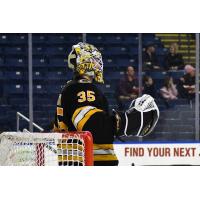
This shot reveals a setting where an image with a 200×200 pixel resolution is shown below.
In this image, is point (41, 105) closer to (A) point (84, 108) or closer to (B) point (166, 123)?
(B) point (166, 123)

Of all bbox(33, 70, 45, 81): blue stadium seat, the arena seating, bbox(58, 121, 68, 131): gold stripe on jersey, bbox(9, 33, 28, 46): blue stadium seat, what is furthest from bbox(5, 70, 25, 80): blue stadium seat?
bbox(58, 121, 68, 131): gold stripe on jersey

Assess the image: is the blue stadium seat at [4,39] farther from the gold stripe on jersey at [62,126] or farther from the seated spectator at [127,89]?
the gold stripe on jersey at [62,126]

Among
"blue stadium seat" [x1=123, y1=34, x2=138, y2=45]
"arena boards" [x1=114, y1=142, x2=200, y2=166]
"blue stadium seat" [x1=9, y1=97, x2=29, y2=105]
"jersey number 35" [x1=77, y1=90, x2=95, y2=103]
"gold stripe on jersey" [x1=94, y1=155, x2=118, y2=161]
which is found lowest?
"arena boards" [x1=114, y1=142, x2=200, y2=166]

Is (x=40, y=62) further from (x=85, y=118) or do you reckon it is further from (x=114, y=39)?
(x=85, y=118)

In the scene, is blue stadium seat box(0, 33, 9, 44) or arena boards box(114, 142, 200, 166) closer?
arena boards box(114, 142, 200, 166)

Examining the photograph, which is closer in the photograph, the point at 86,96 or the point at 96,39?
the point at 86,96

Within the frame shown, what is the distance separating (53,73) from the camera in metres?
8.39

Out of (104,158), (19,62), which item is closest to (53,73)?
(19,62)

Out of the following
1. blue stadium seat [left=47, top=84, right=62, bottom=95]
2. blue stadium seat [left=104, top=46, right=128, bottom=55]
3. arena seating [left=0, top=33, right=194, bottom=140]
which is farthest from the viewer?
blue stadium seat [left=104, top=46, right=128, bottom=55]

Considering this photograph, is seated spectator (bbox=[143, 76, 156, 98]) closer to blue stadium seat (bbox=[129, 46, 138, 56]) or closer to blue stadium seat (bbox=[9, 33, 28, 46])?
blue stadium seat (bbox=[129, 46, 138, 56])

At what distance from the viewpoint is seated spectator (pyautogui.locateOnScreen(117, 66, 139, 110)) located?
8164mm

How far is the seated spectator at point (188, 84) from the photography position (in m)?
8.17

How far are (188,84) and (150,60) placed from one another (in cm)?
53

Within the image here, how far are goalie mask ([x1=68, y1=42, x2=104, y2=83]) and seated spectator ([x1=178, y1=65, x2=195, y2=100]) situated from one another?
517 cm
